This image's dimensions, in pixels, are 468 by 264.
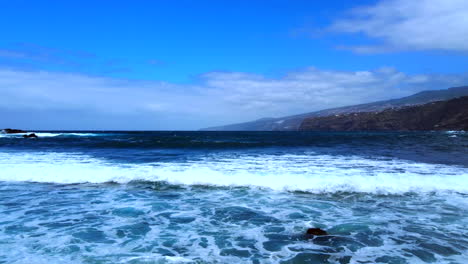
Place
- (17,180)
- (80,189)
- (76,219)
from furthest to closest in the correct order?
1. (17,180)
2. (80,189)
3. (76,219)

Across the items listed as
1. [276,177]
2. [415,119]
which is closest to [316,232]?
[276,177]

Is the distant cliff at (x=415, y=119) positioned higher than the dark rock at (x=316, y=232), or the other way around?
the distant cliff at (x=415, y=119)

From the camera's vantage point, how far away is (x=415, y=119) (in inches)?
6447

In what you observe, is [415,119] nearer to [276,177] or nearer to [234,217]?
[276,177]

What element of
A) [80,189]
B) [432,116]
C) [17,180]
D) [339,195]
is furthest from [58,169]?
[432,116]

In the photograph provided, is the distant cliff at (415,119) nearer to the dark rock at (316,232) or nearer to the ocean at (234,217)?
the ocean at (234,217)

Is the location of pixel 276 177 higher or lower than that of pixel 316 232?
higher

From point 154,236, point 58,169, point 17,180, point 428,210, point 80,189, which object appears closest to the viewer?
point 154,236

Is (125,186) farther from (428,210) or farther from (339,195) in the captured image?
(428,210)

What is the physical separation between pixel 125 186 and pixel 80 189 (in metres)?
1.65

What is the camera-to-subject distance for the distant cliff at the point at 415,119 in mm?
139500

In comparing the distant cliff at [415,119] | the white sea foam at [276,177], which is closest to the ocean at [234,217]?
the white sea foam at [276,177]

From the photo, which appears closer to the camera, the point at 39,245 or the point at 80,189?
the point at 39,245

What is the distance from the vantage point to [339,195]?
11.3 m
